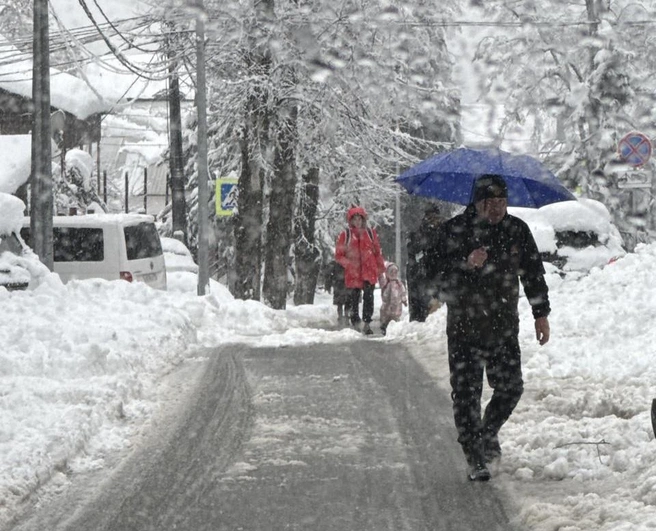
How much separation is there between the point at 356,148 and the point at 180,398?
18543mm

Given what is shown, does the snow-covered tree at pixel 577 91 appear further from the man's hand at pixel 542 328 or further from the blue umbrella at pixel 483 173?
the man's hand at pixel 542 328

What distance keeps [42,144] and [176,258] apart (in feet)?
37.8

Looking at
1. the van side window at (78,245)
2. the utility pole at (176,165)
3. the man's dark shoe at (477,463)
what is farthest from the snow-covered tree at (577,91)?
the man's dark shoe at (477,463)

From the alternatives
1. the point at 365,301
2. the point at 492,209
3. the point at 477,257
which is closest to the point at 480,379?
the point at 477,257

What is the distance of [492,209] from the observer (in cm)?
636

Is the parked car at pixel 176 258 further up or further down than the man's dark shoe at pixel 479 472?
further down

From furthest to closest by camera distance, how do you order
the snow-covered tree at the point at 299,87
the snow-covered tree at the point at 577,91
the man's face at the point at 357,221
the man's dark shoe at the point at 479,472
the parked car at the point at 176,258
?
the snow-covered tree at the point at 577,91, the parked car at the point at 176,258, the snow-covered tree at the point at 299,87, the man's face at the point at 357,221, the man's dark shoe at the point at 479,472

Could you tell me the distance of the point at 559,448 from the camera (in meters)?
6.65

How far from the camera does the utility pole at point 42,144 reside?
52.6 feet

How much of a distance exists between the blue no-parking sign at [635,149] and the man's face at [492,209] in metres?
14.9

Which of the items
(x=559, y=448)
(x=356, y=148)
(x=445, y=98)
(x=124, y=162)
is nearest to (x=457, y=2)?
(x=445, y=98)

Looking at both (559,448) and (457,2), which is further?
(457,2)

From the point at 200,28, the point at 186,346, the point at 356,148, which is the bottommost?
the point at 186,346

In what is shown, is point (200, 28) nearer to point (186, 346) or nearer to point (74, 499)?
point (186, 346)
